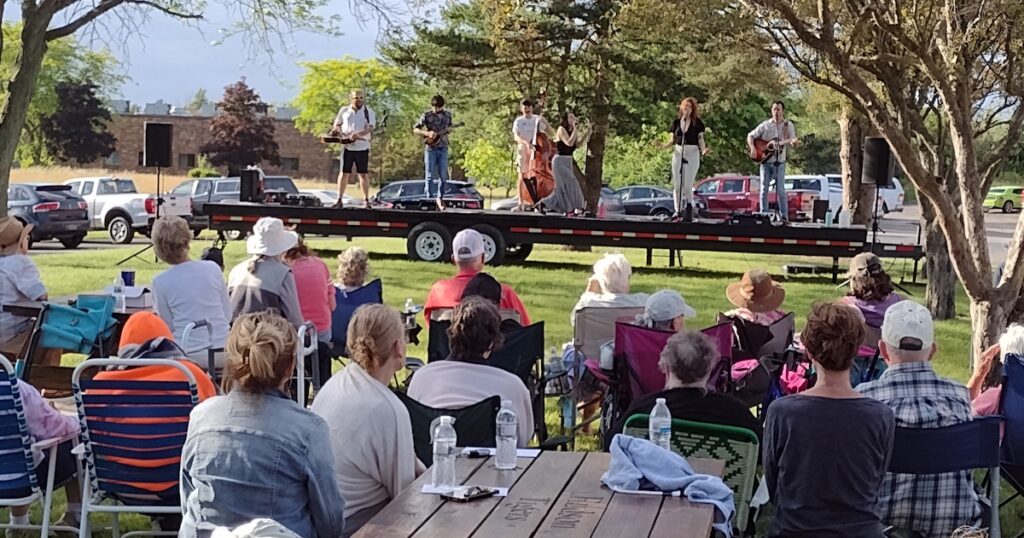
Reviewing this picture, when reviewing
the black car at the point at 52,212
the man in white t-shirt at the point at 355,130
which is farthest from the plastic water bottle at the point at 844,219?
the black car at the point at 52,212

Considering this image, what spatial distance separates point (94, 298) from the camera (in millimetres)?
6375

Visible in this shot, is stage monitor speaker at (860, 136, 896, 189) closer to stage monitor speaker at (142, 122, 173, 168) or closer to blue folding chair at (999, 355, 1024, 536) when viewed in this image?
blue folding chair at (999, 355, 1024, 536)

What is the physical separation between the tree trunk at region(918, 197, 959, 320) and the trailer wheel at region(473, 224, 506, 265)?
18.8 feet

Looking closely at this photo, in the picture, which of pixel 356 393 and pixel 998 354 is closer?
pixel 356 393

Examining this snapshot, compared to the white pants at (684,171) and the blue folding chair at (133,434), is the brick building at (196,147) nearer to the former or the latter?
the white pants at (684,171)

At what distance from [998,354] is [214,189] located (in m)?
23.2

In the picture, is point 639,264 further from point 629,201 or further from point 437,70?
point 629,201

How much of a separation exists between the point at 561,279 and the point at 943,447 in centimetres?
1135

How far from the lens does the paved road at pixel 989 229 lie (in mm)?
23966

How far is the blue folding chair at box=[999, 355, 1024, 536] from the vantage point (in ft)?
15.4

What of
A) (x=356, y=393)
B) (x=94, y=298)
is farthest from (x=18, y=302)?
(x=356, y=393)

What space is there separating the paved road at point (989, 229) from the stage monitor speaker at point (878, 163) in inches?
271

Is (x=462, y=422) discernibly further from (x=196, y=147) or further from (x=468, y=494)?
(x=196, y=147)

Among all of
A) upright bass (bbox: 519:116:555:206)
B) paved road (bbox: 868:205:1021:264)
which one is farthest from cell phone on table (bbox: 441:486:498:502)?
paved road (bbox: 868:205:1021:264)
